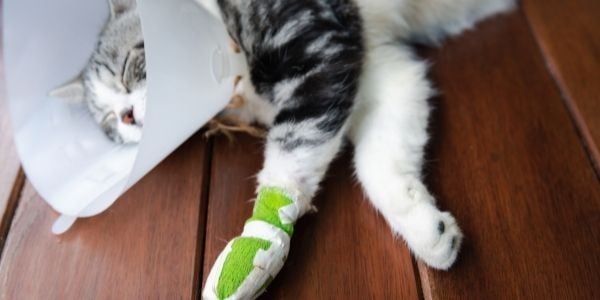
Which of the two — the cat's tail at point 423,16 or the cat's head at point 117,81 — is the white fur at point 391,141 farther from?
the cat's head at point 117,81

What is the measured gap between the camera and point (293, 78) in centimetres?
76

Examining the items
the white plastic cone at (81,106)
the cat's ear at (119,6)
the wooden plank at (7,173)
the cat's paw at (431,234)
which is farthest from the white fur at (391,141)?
the wooden plank at (7,173)

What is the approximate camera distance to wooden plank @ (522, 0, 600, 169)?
846mm

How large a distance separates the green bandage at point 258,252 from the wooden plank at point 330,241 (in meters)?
0.05

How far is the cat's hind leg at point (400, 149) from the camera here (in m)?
0.69

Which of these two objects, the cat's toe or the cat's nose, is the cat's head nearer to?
the cat's nose

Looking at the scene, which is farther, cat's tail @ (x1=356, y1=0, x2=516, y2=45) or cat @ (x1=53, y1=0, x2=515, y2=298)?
cat's tail @ (x1=356, y1=0, x2=516, y2=45)

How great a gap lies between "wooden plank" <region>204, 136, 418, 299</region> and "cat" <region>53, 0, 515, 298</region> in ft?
0.09

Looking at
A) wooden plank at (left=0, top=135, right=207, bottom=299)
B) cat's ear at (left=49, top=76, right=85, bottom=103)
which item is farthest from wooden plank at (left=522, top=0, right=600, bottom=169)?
cat's ear at (left=49, top=76, right=85, bottom=103)

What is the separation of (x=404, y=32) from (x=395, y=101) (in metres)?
0.19

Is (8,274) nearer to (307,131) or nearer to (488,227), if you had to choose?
(307,131)

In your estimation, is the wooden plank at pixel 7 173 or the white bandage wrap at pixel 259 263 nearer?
the white bandage wrap at pixel 259 263

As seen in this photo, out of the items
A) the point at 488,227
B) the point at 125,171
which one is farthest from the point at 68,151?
the point at 488,227

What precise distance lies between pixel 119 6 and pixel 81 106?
0.20 m
